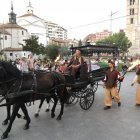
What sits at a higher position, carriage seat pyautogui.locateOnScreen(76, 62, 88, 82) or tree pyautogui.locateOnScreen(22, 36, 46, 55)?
A: tree pyautogui.locateOnScreen(22, 36, 46, 55)

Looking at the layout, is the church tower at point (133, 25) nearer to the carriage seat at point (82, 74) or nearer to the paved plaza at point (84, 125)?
the carriage seat at point (82, 74)

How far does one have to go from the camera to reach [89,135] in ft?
21.9

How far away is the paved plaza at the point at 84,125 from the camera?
6.66 meters

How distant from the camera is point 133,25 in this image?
10212 cm

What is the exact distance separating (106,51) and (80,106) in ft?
14.8

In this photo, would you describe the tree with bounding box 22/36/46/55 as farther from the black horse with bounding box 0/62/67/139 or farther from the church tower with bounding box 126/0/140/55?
the black horse with bounding box 0/62/67/139

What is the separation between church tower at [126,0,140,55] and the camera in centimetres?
→ 9612

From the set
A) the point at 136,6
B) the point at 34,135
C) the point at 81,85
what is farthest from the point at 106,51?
the point at 136,6

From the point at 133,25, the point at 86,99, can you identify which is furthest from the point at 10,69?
the point at 133,25

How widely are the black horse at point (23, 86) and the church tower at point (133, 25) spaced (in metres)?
89.4

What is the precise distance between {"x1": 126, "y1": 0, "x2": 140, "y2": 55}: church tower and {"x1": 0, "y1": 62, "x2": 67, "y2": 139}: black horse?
89413 mm

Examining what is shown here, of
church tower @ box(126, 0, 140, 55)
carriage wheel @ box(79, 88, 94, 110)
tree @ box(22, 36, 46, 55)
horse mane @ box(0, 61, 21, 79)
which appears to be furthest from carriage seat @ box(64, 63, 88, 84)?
church tower @ box(126, 0, 140, 55)

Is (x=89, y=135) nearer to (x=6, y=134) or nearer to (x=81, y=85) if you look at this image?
(x=6, y=134)

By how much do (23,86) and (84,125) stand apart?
1.91 metres
